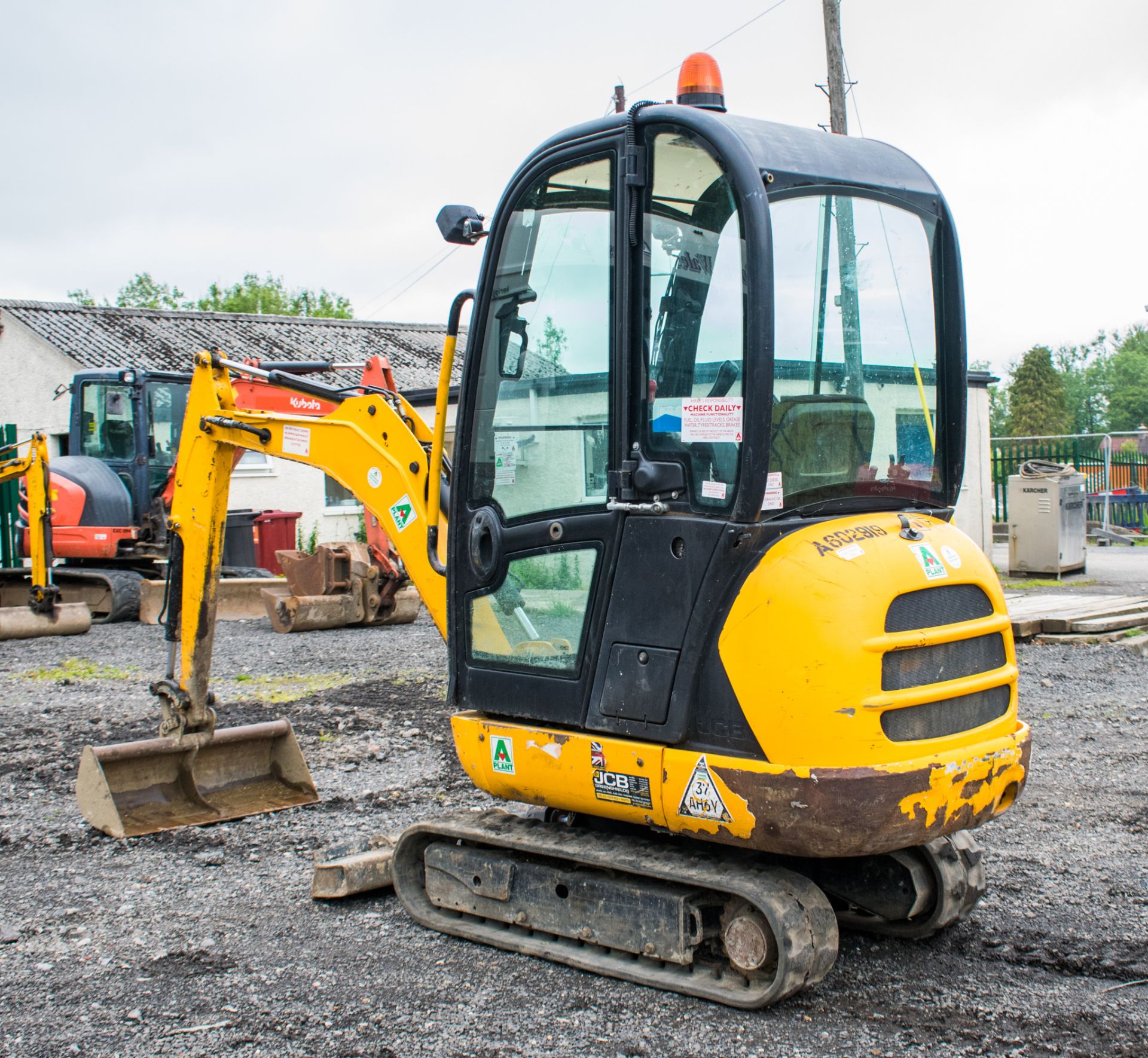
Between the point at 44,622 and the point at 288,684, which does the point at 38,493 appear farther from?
the point at 288,684

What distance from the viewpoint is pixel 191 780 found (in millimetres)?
5738

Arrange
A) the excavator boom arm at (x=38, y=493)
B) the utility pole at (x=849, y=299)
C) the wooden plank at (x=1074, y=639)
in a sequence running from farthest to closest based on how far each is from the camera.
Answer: the excavator boom arm at (x=38, y=493)
the wooden plank at (x=1074, y=639)
the utility pole at (x=849, y=299)

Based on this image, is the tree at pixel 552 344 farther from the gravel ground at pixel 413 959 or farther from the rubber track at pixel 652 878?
the gravel ground at pixel 413 959

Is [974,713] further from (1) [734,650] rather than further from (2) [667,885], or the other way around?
(2) [667,885]

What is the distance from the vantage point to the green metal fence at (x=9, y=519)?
1509cm

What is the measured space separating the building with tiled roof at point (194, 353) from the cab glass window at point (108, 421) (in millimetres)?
5047

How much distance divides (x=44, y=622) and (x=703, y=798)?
10538 mm

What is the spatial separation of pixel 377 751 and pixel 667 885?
3.57m

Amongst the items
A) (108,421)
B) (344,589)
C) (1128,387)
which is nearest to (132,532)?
(108,421)

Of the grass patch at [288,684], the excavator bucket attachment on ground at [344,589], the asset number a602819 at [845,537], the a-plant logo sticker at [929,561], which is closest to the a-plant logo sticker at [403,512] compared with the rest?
the asset number a602819 at [845,537]

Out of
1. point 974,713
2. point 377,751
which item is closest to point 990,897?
point 974,713

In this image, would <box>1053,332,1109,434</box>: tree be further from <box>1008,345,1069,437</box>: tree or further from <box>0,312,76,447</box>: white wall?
<box>0,312,76,447</box>: white wall

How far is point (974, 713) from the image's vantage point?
3.65m

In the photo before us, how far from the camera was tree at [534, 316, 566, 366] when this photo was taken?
12.5 ft
